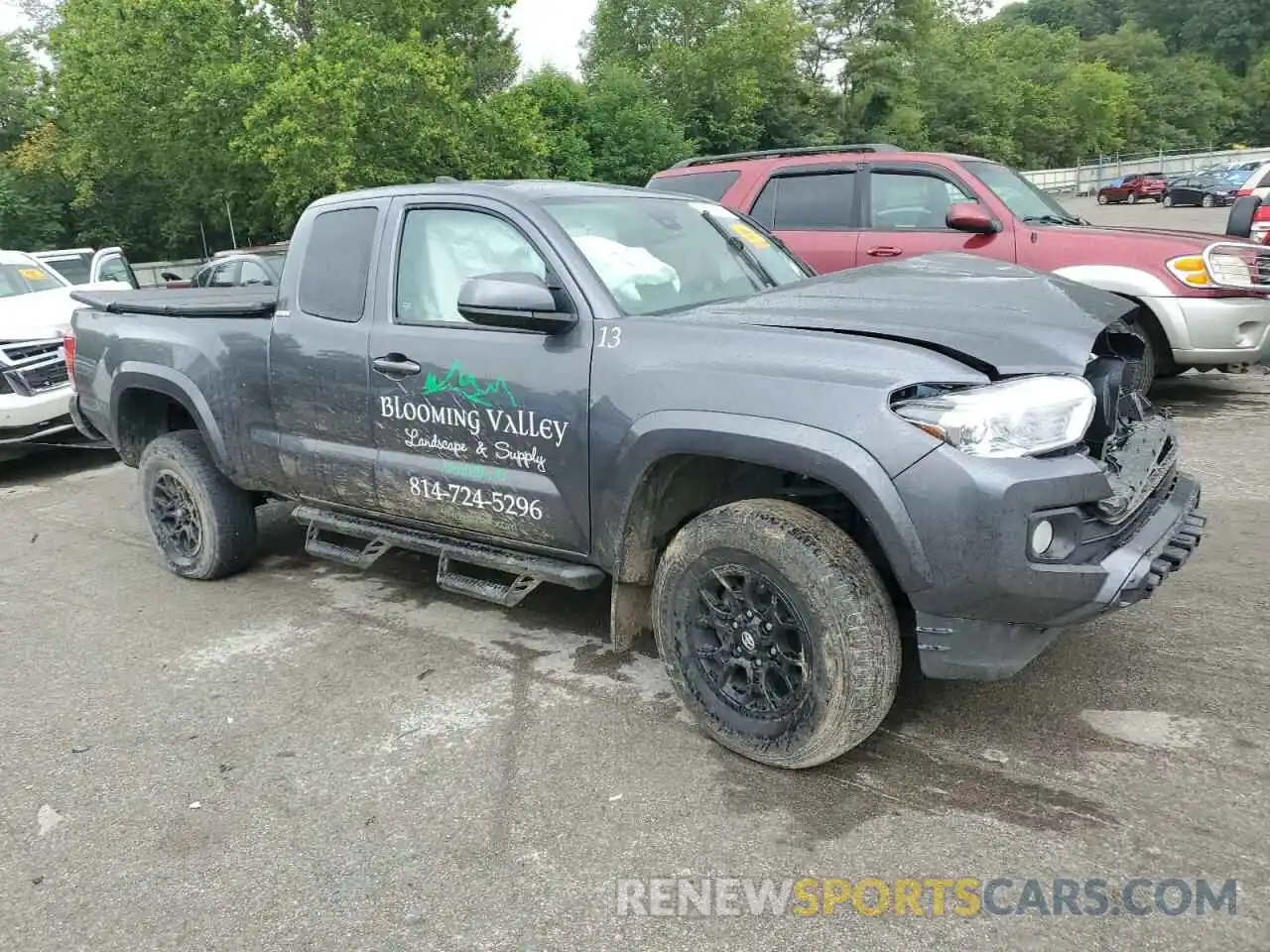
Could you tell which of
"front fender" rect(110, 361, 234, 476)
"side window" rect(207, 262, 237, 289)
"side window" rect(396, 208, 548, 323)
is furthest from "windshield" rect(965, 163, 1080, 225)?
"side window" rect(207, 262, 237, 289)

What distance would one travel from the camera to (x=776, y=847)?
269 cm

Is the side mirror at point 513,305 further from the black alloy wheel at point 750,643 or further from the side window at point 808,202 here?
the side window at point 808,202

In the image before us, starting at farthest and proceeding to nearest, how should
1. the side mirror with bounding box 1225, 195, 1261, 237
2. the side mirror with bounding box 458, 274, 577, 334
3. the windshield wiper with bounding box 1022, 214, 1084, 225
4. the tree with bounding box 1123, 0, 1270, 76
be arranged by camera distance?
the tree with bounding box 1123, 0, 1270, 76
the side mirror with bounding box 1225, 195, 1261, 237
the windshield wiper with bounding box 1022, 214, 1084, 225
the side mirror with bounding box 458, 274, 577, 334

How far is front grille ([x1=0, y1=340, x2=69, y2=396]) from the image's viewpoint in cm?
767

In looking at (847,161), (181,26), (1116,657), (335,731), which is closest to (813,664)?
(1116,657)

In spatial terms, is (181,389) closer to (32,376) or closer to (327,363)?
(327,363)

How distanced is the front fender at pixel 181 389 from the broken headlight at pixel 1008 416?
343cm

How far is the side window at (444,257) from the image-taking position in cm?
382

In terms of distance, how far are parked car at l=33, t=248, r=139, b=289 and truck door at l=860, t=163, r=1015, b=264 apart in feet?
28.2

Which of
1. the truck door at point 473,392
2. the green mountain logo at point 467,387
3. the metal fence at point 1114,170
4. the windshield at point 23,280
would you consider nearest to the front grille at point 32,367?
the windshield at point 23,280

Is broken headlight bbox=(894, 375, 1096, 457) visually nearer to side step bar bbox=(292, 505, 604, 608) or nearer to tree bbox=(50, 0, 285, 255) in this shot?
side step bar bbox=(292, 505, 604, 608)

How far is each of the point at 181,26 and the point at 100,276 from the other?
12.7 metres

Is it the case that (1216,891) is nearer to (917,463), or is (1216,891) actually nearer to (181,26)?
(917,463)

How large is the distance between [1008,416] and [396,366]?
2.31m
